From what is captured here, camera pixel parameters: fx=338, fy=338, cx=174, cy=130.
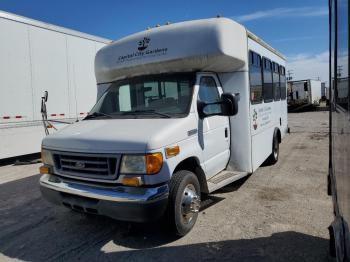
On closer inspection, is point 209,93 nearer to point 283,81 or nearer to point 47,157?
point 47,157

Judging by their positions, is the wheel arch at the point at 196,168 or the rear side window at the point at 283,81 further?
the rear side window at the point at 283,81

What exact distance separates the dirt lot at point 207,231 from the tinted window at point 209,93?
59.3 inches

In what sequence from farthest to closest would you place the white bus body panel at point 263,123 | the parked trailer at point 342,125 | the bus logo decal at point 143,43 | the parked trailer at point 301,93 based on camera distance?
1. the parked trailer at point 301,93
2. the white bus body panel at point 263,123
3. the bus logo decal at point 143,43
4. the parked trailer at point 342,125

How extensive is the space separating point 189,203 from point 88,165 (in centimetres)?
132

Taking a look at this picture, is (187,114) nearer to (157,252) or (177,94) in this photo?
(177,94)

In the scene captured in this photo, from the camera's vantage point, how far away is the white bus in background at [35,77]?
883 cm

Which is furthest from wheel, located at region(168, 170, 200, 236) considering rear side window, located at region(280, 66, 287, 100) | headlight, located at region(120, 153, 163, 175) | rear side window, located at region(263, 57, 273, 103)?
rear side window, located at region(280, 66, 287, 100)

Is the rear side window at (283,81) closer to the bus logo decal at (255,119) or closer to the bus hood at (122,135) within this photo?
the bus logo decal at (255,119)

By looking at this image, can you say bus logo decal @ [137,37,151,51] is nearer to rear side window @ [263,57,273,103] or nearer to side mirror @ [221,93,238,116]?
side mirror @ [221,93,238,116]

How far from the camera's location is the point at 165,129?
3910 mm

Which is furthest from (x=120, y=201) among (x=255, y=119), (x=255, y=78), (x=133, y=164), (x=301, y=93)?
(x=301, y=93)

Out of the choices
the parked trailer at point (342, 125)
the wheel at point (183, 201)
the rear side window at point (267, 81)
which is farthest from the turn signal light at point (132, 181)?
the rear side window at point (267, 81)

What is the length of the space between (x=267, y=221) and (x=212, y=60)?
2.36 metres

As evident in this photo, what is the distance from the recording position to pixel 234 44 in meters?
5.03
